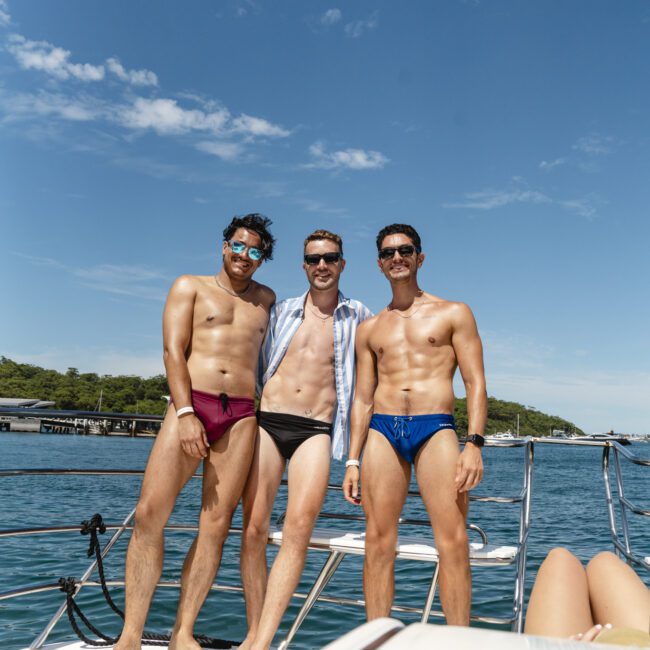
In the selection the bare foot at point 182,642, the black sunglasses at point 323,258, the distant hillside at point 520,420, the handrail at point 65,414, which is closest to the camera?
the handrail at point 65,414

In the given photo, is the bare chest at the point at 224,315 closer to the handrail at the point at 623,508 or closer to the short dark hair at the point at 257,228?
the short dark hair at the point at 257,228

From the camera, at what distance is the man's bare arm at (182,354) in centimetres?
353

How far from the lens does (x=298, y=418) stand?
3.78m

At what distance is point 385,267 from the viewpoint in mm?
3949

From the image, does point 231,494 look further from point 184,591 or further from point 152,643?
point 152,643

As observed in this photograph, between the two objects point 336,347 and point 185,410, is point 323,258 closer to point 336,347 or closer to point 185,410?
point 336,347

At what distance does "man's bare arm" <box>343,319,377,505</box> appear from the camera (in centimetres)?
374

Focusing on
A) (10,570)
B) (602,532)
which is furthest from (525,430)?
(10,570)

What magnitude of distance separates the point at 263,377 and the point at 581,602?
2.43 meters

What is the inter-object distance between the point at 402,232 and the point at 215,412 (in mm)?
1560

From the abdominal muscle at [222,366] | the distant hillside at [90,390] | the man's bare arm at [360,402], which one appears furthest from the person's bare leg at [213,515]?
the distant hillside at [90,390]

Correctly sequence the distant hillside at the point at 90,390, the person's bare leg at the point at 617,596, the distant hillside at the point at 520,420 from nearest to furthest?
1. the person's bare leg at the point at 617,596
2. the distant hillside at the point at 90,390
3. the distant hillside at the point at 520,420

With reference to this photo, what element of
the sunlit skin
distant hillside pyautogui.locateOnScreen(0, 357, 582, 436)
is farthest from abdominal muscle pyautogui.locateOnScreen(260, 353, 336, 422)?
distant hillside pyautogui.locateOnScreen(0, 357, 582, 436)

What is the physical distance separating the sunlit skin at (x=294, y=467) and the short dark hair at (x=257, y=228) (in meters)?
0.25
